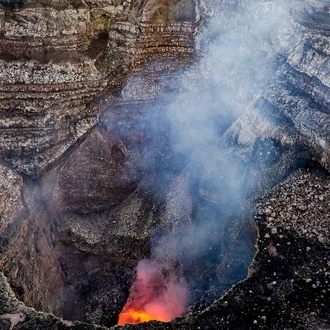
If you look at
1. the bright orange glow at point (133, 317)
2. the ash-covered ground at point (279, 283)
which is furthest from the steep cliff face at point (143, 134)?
the ash-covered ground at point (279, 283)

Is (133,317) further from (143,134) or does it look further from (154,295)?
(143,134)

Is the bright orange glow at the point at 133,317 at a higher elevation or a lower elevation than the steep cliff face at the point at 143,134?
lower

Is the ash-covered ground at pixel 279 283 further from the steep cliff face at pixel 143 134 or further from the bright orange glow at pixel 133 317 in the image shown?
the bright orange glow at pixel 133 317

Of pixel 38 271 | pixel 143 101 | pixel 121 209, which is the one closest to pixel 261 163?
pixel 143 101

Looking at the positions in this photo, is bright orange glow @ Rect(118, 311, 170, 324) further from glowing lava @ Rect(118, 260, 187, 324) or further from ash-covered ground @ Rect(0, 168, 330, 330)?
ash-covered ground @ Rect(0, 168, 330, 330)

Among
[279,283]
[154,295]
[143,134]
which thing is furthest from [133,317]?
[279,283]

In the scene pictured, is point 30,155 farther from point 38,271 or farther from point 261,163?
point 261,163
